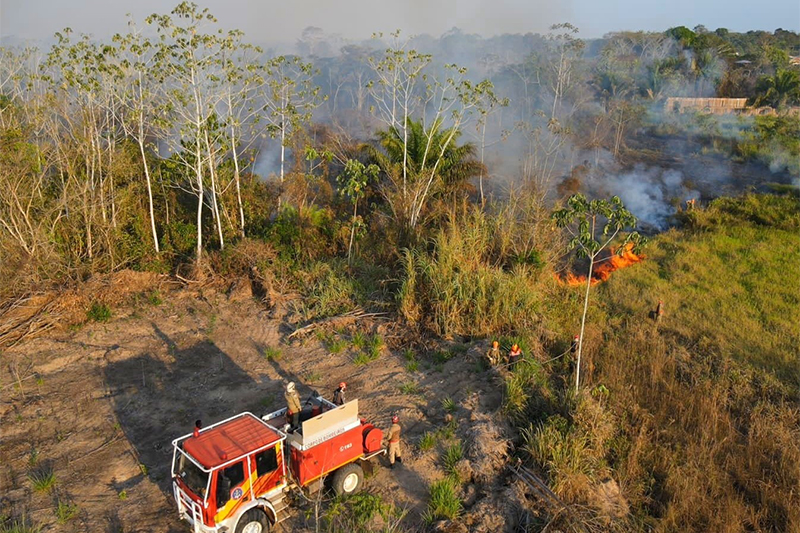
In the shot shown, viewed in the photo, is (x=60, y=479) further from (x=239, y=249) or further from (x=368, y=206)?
(x=368, y=206)

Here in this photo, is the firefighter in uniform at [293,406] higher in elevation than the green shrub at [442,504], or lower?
higher

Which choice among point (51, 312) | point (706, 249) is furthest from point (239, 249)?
point (706, 249)

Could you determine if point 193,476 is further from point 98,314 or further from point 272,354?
point 98,314

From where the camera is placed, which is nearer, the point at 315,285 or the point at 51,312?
the point at 51,312

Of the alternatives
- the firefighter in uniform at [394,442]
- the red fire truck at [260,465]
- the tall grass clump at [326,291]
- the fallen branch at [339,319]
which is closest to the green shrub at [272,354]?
the fallen branch at [339,319]

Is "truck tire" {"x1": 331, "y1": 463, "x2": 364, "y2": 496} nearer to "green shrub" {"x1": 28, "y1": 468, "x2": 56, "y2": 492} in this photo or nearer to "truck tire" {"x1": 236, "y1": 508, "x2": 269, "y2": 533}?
"truck tire" {"x1": 236, "y1": 508, "x2": 269, "y2": 533}

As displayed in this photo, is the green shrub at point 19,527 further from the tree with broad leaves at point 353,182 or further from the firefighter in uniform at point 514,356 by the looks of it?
the tree with broad leaves at point 353,182

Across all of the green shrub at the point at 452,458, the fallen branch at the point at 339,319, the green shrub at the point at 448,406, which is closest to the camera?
the green shrub at the point at 452,458
